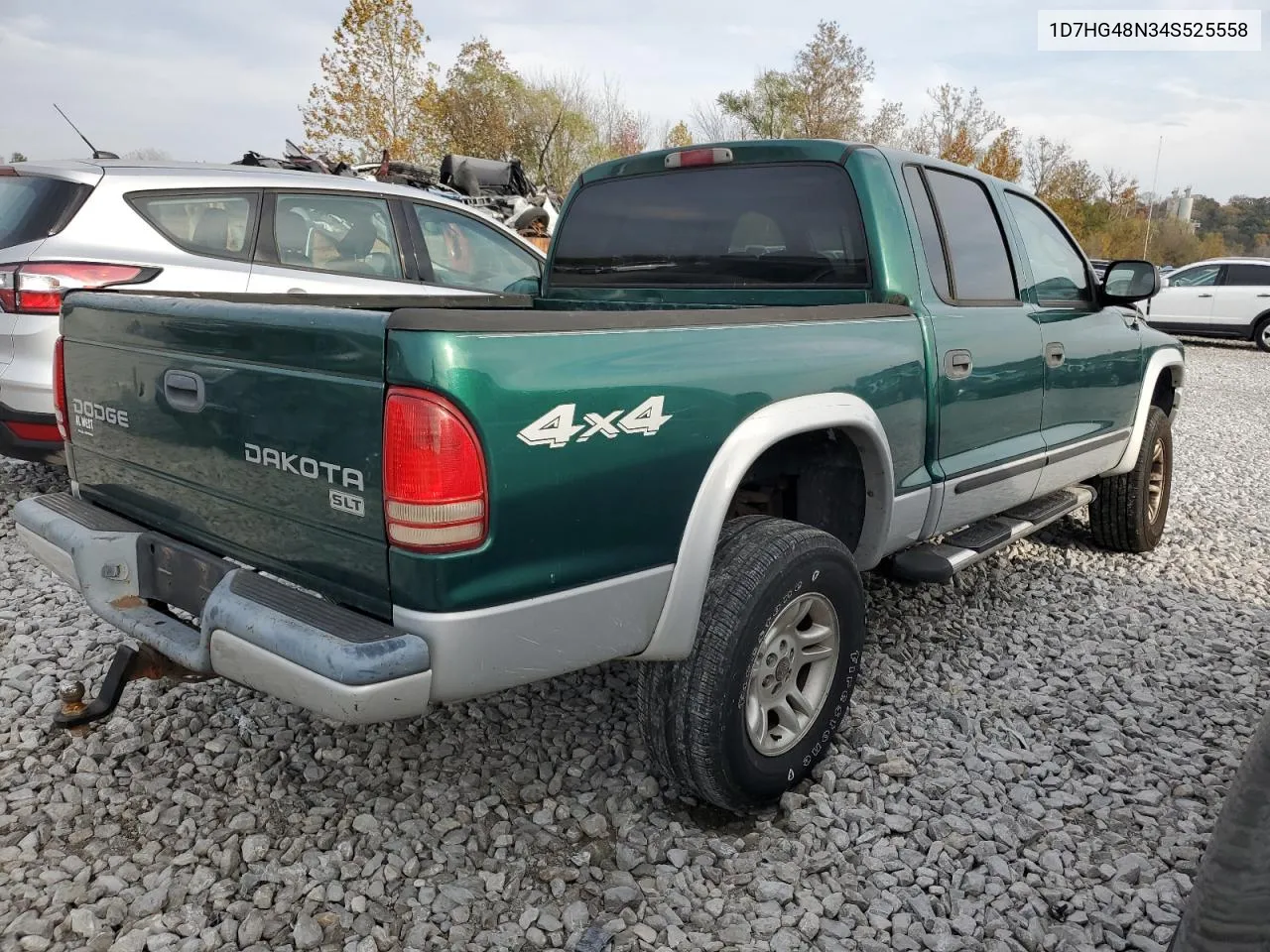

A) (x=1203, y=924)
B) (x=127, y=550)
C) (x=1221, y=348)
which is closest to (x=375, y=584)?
(x=127, y=550)

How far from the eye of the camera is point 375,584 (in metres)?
1.86

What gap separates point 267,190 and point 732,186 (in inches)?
118

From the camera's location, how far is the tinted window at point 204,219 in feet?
14.9

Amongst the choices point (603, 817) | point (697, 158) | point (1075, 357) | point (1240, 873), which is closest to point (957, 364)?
point (1075, 357)

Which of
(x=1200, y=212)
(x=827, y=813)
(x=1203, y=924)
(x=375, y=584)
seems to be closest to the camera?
(x=1203, y=924)

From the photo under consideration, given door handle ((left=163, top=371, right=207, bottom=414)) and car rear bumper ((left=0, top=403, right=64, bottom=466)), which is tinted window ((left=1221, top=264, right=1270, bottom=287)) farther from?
door handle ((left=163, top=371, right=207, bottom=414))

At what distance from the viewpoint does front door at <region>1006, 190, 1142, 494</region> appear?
3.70 m

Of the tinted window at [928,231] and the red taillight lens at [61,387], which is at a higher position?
the tinted window at [928,231]

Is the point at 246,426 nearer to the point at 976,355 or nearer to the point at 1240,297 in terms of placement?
the point at 976,355

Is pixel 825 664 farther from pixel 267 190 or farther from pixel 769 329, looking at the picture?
pixel 267 190

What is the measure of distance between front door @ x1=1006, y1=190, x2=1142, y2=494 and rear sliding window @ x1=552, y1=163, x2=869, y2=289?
1.08 metres

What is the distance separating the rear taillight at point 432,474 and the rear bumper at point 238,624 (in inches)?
8.7

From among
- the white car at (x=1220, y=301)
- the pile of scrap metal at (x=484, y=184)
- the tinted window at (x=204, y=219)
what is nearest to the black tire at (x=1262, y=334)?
the white car at (x=1220, y=301)

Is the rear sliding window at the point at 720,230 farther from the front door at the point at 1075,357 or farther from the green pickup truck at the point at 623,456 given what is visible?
the front door at the point at 1075,357
